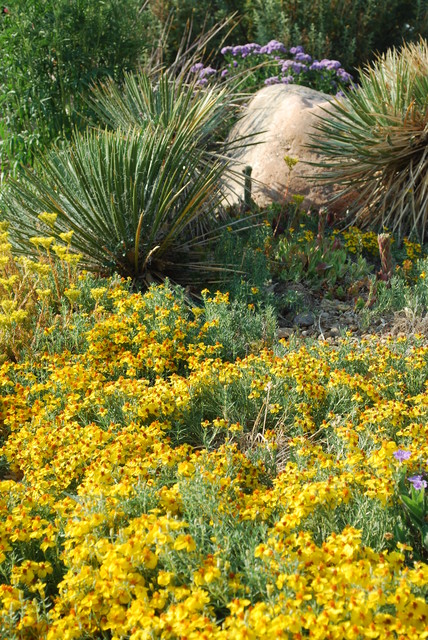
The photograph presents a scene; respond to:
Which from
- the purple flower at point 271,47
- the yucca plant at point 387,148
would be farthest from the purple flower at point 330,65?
the yucca plant at point 387,148

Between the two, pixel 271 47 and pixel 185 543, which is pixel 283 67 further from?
pixel 185 543

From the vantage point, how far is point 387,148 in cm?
627

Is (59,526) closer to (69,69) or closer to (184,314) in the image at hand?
(184,314)

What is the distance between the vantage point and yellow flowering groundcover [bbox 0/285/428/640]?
212cm

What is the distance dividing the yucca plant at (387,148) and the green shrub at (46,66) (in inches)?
103

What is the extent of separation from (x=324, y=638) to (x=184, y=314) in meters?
2.79

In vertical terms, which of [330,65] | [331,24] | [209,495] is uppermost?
[331,24]

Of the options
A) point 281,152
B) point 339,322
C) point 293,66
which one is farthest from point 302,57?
point 339,322

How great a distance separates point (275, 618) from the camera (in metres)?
2.02

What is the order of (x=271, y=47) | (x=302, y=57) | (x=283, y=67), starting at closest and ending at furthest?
(x=283, y=67) → (x=302, y=57) → (x=271, y=47)

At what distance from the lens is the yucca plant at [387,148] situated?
622 cm

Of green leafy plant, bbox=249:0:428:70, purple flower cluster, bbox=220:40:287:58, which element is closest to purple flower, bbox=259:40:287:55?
purple flower cluster, bbox=220:40:287:58

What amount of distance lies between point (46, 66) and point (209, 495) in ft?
19.5

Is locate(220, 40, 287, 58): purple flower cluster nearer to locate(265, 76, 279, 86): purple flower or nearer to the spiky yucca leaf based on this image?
locate(265, 76, 279, 86): purple flower
